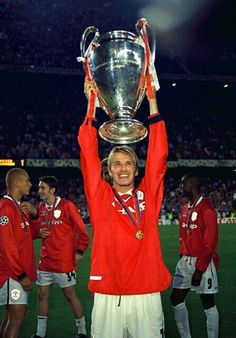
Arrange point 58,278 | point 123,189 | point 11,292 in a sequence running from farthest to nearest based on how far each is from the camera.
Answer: point 58,278 < point 11,292 < point 123,189

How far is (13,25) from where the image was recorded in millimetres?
33781

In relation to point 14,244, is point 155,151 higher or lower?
higher

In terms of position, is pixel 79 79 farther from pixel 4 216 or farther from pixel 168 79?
pixel 4 216

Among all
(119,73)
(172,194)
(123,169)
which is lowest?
(123,169)

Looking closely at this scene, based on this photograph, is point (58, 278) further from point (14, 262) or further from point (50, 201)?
point (14, 262)

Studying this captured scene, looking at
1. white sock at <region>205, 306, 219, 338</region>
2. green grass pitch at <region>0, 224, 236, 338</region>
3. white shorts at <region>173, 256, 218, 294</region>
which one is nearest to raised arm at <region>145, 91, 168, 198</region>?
white shorts at <region>173, 256, 218, 294</region>

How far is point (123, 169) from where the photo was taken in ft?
12.1

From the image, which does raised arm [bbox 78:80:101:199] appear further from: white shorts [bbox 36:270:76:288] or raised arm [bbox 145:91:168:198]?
white shorts [bbox 36:270:76:288]

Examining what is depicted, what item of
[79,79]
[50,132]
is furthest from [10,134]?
[79,79]

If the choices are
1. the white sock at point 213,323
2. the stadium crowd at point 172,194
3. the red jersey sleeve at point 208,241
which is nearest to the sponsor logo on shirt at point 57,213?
the red jersey sleeve at point 208,241

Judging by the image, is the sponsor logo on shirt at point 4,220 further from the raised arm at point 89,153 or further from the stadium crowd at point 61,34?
the stadium crowd at point 61,34

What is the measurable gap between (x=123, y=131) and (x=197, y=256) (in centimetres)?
235

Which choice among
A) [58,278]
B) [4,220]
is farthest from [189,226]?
[4,220]

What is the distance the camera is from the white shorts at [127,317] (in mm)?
3553
